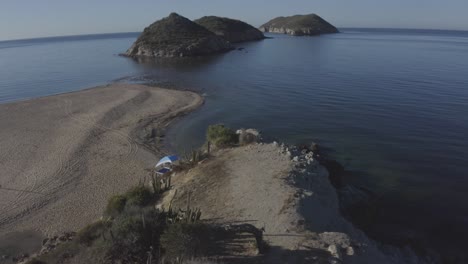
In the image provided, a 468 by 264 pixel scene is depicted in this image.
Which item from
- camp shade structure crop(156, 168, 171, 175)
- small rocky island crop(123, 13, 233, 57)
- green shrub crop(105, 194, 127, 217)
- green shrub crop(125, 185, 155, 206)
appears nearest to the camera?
green shrub crop(105, 194, 127, 217)

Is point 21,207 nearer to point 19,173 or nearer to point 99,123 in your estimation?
point 19,173

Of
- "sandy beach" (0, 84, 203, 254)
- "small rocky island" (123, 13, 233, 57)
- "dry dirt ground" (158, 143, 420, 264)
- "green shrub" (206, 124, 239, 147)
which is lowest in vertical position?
"sandy beach" (0, 84, 203, 254)

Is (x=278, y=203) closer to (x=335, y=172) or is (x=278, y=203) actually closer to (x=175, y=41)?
(x=335, y=172)

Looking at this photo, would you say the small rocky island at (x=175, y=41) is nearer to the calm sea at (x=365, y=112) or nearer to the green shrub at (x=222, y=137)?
the calm sea at (x=365, y=112)

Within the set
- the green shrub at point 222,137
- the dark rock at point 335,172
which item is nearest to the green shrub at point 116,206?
the green shrub at point 222,137

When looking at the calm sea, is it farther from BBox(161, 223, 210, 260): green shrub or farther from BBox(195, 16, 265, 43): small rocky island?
BBox(195, 16, 265, 43): small rocky island

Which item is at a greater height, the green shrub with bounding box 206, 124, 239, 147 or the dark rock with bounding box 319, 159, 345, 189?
the green shrub with bounding box 206, 124, 239, 147

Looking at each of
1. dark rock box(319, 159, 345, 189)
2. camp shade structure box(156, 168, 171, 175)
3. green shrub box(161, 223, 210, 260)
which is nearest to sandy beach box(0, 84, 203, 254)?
camp shade structure box(156, 168, 171, 175)

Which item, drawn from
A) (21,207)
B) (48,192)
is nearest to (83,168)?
(48,192)
